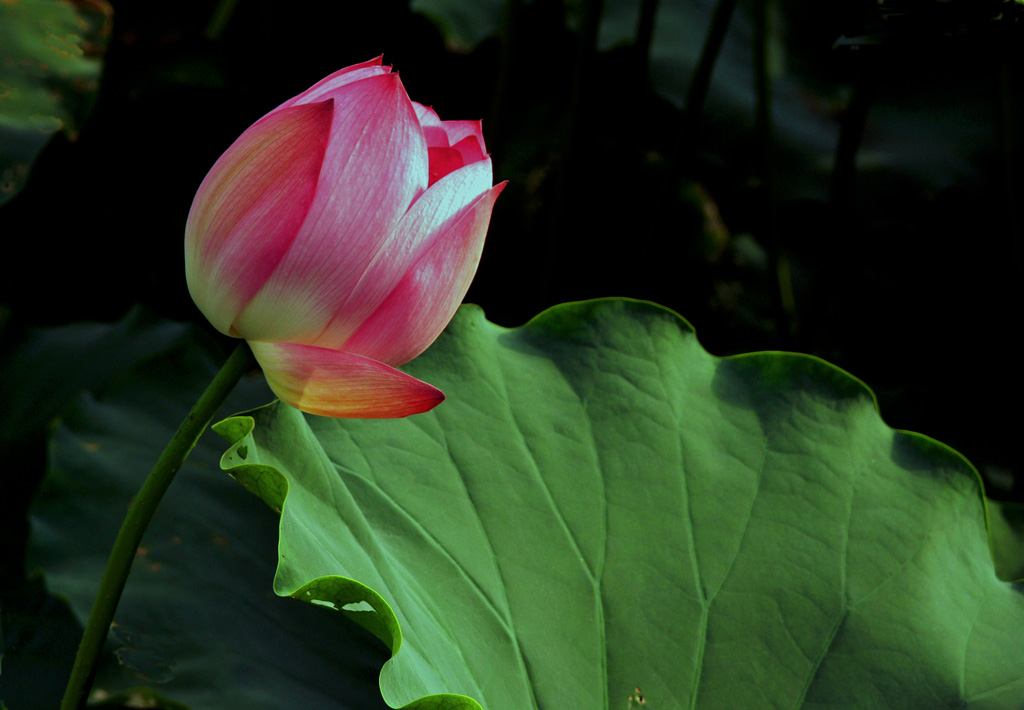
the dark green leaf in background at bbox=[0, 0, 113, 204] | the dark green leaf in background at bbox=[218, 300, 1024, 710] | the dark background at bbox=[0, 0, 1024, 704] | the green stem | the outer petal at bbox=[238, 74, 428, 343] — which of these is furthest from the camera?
the dark background at bbox=[0, 0, 1024, 704]

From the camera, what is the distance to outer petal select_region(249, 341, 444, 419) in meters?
0.39

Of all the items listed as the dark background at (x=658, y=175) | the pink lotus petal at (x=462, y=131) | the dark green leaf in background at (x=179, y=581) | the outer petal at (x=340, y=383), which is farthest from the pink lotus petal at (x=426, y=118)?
the dark background at (x=658, y=175)

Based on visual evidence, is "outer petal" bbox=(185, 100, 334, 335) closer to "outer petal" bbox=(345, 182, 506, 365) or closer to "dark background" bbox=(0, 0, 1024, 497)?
"outer petal" bbox=(345, 182, 506, 365)

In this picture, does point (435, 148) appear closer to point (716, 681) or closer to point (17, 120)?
point (716, 681)

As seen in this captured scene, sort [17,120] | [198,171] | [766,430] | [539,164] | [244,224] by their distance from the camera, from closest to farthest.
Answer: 1. [244,224]
2. [766,430]
3. [17,120]
4. [198,171]
5. [539,164]

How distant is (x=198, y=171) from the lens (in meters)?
1.40

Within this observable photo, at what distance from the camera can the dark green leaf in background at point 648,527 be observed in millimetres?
568

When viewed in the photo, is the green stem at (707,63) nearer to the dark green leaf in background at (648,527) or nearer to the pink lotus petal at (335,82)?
the dark green leaf in background at (648,527)

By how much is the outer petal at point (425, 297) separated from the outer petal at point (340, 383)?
2 centimetres

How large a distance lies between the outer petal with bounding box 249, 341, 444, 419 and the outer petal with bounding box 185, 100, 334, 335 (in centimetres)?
3

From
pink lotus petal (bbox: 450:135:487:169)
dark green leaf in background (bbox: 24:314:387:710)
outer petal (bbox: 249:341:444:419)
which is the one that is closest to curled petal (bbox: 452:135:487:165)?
pink lotus petal (bbox: 450:135:487:169)

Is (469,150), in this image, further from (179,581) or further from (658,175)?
(658,175)

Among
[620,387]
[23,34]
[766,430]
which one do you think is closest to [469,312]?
[620,387]

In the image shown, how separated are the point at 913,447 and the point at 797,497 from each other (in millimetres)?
113
